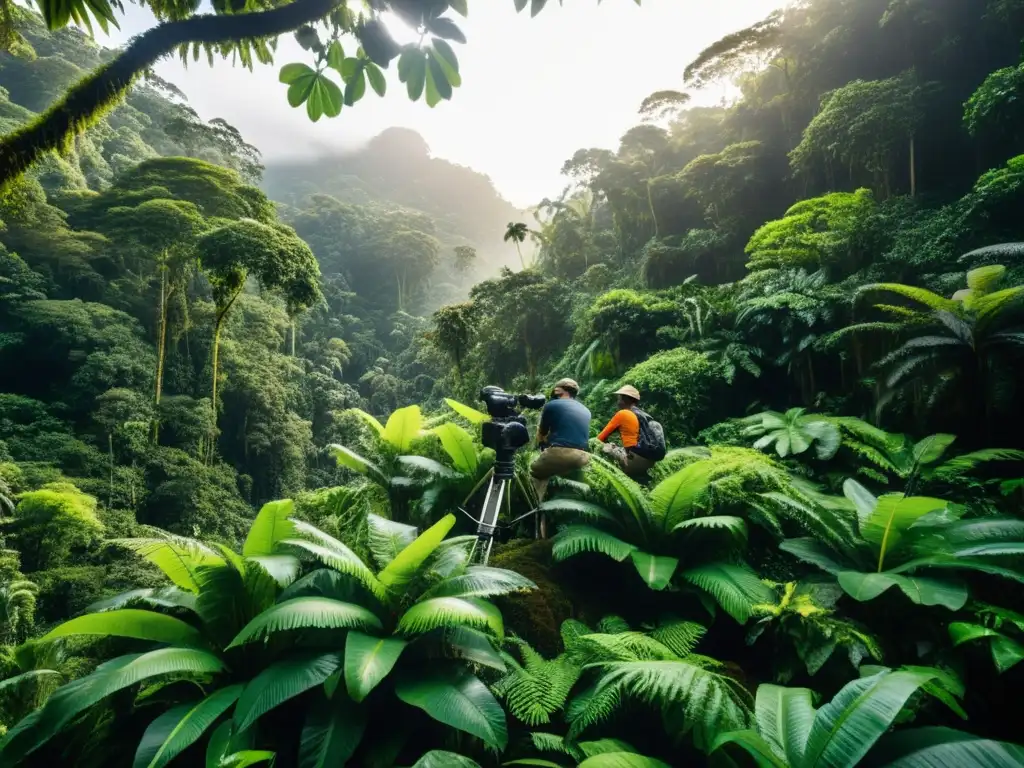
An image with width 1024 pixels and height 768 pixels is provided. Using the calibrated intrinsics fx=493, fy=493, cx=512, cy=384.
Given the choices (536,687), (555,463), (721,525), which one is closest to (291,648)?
(536,687)

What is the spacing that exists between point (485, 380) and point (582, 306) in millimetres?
4783

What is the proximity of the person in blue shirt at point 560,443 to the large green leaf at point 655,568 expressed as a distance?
0.80 meters

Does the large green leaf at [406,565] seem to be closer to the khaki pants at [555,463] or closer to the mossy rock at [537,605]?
the mossy rock at [537,605]

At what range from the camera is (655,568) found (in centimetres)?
264

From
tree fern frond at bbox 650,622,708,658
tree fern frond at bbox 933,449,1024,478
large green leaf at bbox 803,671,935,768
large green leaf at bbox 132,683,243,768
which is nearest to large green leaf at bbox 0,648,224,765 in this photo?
large green leaf at bbox 132,683,243,768

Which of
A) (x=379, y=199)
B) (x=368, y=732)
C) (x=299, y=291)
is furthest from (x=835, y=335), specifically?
(x=379, y=199)

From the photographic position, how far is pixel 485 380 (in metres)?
19.2

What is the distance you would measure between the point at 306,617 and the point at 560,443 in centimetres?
203

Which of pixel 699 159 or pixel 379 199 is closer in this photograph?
pixel 699 159

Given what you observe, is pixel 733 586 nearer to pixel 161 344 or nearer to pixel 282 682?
pixel 282 682

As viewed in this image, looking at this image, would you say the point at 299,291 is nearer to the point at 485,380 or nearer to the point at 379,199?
the point at 485,380

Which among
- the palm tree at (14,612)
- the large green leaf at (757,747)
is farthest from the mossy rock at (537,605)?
the palm tree at (14,612)

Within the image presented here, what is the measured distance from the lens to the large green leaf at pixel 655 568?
99.5 inches

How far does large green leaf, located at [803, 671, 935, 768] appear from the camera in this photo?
1.42 metres
